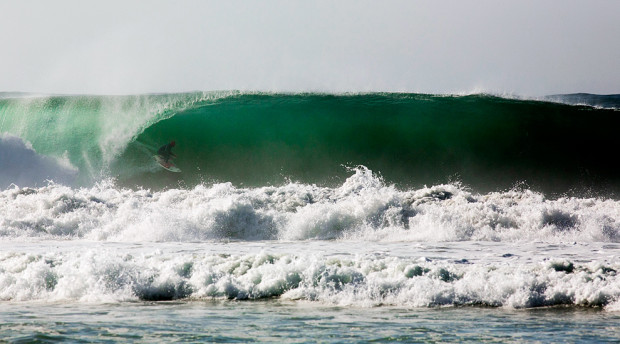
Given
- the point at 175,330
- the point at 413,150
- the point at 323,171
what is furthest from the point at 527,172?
the point at 175,330

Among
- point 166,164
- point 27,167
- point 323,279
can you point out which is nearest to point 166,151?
point 166,164

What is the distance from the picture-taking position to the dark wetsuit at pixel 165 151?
A: 17234 mm

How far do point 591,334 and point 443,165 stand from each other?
1093cm

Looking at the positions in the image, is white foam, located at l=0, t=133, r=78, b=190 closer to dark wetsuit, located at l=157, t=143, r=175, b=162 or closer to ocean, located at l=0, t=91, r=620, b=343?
ocean, located at l=0, t=91, r=620, b=343

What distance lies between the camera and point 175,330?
5520 mm

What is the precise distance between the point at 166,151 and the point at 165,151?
0.03m

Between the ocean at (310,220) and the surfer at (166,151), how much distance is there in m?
0.12

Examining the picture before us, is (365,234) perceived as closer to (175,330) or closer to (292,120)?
(175,330)

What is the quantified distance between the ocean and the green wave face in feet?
0.17

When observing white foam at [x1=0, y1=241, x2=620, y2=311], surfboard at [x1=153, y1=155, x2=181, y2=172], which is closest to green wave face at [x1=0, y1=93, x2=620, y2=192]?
surfboard at [x1=153, y1=155, x2=181, y2=172]

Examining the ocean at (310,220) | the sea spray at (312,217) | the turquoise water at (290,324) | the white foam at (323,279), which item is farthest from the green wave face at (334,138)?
the turquoise water at (290,324)

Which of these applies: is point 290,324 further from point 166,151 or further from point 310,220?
point 166,151

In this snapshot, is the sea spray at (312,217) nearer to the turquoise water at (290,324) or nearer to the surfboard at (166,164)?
the surfboard at (166,164)

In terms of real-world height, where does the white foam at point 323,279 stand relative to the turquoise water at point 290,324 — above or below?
above
